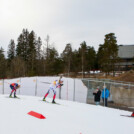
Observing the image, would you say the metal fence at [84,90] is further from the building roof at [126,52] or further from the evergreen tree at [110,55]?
the building roof at [126,52]

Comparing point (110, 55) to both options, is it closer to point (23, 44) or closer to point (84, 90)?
point (84, 90)

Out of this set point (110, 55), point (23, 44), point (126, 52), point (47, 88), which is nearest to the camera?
point (47, 88)

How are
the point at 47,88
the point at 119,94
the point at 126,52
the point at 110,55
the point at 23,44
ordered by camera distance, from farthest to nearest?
the point at 23,44 → the point at 126,52 → the point at 110,55 → the point at 47,88 → the point at 119,94

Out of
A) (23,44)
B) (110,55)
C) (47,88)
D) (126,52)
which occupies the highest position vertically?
(23,44)

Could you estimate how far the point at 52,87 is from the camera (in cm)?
1353

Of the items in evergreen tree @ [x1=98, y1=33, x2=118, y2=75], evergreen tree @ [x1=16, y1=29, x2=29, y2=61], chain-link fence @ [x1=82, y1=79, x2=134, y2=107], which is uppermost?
evergreen tree @ [x1=16, y1=29, x2=29, y2=61]

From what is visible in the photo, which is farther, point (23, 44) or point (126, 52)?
point (23, 44)

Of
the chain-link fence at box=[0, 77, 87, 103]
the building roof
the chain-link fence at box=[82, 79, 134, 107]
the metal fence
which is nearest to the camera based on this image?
the chain-link fence at box=[82, 79, 134, 107]

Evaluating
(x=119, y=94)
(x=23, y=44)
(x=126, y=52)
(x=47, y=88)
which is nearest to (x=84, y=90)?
(x=119, y=94)

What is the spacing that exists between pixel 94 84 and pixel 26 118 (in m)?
10.4

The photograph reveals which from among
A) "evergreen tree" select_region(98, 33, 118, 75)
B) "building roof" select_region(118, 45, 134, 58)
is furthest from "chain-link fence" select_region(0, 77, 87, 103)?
"building roof" select_region(118, 45, 134, 58)

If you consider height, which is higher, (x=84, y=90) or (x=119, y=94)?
(x=84, y=90)

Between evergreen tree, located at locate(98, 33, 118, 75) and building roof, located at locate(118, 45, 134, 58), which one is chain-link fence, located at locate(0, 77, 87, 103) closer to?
evergreen tree, located at locate(98, 33, 118, 75)

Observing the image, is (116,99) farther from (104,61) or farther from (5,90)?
(104,61)
